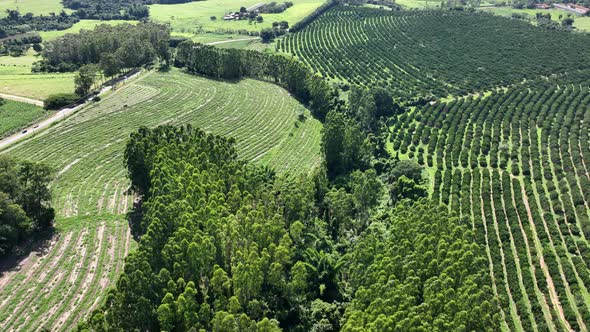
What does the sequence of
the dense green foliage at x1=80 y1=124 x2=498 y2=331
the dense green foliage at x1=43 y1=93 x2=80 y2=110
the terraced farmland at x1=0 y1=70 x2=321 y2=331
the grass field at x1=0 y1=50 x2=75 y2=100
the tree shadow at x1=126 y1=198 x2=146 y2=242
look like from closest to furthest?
the dense green foliage at x1=80 y1=124 x2=498 y2=331
the terraced farmland at x1=0 y1=70 x2=321 y2=331
the tree shadow at x1=126 y1=198 x2=146 y2=242
the dense green foliage at x1=43 y1=93 x2=80 y2=110
the grass field at x1=0 y1=50 x2=75 y2=100

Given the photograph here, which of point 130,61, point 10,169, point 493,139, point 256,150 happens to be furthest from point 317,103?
point 10,169

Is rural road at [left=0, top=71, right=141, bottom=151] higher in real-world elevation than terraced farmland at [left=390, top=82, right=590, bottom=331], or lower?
higher

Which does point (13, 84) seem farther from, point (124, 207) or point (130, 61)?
point (124, 207)

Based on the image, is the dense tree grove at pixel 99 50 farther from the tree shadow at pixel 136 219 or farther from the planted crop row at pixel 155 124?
the tree shadow at pixel 136 219

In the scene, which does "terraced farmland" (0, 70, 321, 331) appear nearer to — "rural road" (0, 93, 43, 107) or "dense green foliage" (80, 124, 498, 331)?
"dense green foliage" (80, 124, 498, 331)

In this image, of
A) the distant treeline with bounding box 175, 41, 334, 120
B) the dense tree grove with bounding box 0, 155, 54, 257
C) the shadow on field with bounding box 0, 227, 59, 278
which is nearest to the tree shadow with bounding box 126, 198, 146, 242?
the shadow on field with bounding box 0, 227, 59, 278
